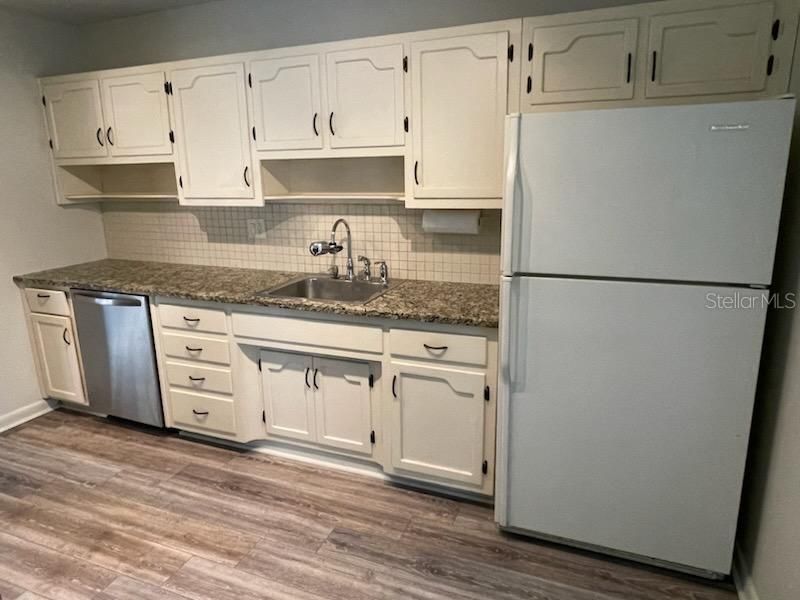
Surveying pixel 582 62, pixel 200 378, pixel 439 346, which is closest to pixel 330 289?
pixel 200 378

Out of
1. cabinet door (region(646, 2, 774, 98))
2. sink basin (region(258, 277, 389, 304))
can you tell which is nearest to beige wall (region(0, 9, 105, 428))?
sink basin (region(258, 277, 389, 304))

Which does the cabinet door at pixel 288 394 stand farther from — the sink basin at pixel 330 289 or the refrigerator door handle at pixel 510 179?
the refrigerator door handle at pixel 510 179

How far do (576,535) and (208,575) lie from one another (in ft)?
4.74

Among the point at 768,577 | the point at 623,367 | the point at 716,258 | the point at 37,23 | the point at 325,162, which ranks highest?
the point at 37,23

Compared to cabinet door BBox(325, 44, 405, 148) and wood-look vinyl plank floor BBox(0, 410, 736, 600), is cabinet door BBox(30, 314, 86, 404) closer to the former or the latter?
wood-look vinyl plank floor BBox(0, 410, 736, 600)

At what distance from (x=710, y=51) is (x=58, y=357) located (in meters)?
3.77

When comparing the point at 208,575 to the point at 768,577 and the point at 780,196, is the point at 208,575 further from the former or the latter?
the point at 780,196

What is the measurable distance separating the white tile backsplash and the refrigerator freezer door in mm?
837

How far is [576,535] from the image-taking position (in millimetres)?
1985

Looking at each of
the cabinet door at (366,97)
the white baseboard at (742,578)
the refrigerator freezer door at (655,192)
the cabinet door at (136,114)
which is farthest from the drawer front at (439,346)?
the cabinet door at (136,114)

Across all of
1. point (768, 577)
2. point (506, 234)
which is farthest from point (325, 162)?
point (768, 577)

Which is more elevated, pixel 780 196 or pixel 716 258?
pixel 780 196

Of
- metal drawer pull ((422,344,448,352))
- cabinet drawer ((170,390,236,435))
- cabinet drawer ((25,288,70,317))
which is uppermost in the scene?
cabinet drawer ((25,288,70,317))

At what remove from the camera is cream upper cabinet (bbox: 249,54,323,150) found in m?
2.46
